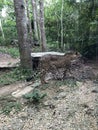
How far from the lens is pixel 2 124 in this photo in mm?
4074

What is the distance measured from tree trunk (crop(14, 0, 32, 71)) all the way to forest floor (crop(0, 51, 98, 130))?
1.50 m

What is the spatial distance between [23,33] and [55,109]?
133 inches

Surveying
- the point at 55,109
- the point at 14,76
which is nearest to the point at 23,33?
the point at 14,76

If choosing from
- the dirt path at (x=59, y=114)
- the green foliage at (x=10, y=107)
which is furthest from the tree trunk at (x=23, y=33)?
the green foliage at (x=10, y=107)

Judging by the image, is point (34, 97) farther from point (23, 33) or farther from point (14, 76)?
point (23, 33)

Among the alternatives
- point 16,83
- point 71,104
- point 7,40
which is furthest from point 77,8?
point 7,40

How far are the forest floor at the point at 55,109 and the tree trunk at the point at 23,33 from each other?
1505 millimetres

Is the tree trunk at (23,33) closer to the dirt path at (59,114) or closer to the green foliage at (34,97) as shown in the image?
the dirt path at (59,114)

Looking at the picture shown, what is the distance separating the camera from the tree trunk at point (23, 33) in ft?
22.4

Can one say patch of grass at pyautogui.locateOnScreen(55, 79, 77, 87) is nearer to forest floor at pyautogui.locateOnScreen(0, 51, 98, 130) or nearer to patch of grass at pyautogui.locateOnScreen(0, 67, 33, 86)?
forest floor at pyautogui.locateOnScreen(0, 51, 98, 130)

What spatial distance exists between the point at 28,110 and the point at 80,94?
1490mm

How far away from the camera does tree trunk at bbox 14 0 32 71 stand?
682cm

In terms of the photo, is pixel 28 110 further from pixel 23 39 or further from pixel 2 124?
pixel 23 39

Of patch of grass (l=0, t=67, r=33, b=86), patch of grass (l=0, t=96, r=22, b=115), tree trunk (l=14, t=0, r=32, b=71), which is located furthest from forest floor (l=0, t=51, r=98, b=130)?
tree trunk (l=14, t=0, r=32, b=71)
